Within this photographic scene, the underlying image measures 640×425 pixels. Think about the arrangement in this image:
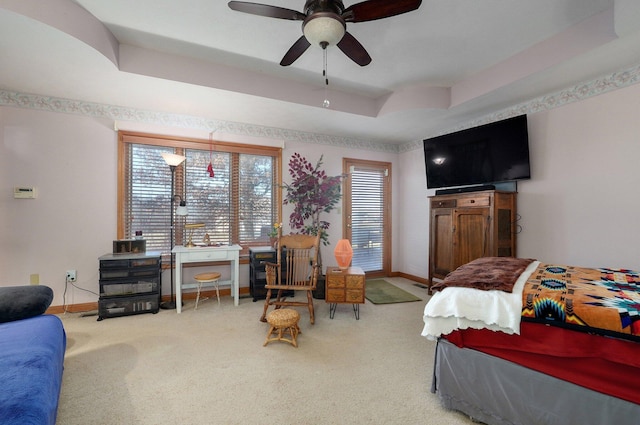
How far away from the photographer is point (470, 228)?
11.5 ft

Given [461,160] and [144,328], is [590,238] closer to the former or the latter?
[461,160]

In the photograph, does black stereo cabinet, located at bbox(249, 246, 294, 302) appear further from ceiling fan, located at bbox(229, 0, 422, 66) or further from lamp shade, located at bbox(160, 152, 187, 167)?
ceiling fan, located at bbox(229, 0, 422, 66)

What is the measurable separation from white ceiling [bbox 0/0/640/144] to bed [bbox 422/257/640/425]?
2.05 metres

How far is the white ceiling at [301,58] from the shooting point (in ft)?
6.93

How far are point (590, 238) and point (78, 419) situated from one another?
4.52 metres

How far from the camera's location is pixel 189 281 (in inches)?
149

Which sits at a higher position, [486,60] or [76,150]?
[486,60]

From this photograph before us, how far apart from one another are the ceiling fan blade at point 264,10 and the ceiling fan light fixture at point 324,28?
124mm

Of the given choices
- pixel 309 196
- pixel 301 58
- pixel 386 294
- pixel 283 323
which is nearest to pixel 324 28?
pixel 301 58

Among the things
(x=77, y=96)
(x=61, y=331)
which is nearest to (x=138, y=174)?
(x=77, y=96)

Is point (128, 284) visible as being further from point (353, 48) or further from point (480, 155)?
point (480, 155)

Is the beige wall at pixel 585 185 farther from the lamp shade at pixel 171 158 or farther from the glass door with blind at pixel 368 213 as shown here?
the lamp shade at pixel 171 158

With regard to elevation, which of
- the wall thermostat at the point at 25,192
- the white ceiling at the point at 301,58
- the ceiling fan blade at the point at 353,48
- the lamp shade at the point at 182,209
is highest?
the white ceiling at the point at 301,58

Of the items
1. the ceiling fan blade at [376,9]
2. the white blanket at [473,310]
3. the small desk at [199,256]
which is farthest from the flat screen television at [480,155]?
the small desk at [199,256]
